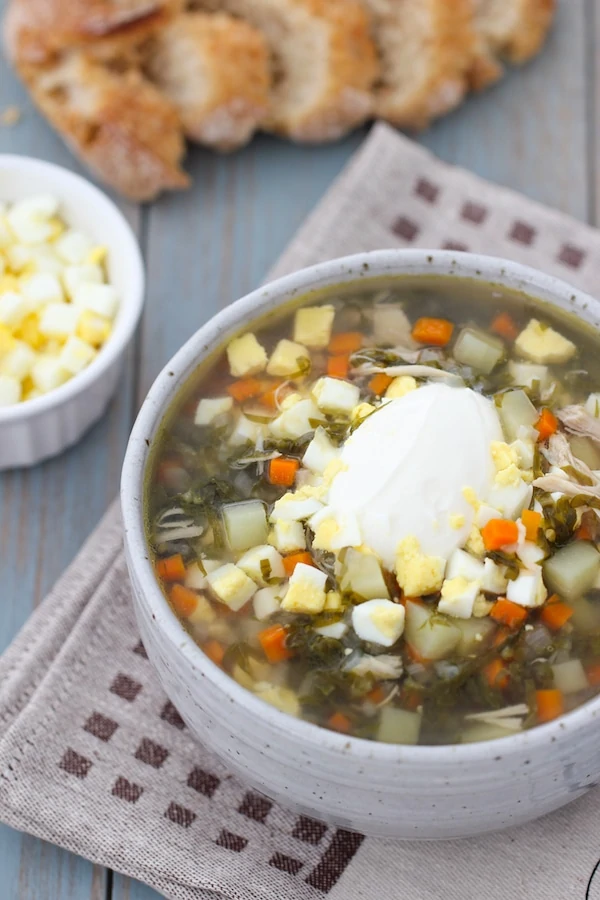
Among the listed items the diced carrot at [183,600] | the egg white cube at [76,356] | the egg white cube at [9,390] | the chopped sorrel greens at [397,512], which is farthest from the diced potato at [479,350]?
the egg white cube at [9,390]

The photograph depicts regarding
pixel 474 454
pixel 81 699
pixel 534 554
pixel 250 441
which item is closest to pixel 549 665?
pixel 534 554

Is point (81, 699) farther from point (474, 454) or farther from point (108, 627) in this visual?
point (474, 454)

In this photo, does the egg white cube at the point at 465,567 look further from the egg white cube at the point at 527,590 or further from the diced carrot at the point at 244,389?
the diced carrot at the point at 244,389

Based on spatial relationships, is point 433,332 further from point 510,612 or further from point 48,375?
point 48,375

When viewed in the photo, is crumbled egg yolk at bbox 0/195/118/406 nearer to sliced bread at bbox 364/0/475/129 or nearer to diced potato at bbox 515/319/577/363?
sliced bread at bbox 364/0/475/129

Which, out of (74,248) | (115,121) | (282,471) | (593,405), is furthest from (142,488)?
(115,121)

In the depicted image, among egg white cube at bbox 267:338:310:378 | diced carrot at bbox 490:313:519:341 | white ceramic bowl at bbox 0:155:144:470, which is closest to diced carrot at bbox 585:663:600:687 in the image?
diced carrot at bbox 490:313:519:341
